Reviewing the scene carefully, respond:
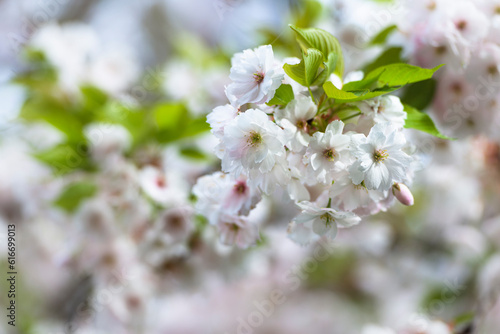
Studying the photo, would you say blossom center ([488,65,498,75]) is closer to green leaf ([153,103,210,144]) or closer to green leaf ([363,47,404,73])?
green leaf ([363,47,404,73])

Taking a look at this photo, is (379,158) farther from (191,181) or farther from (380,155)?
(191,181)

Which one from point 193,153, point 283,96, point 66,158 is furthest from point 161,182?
point 283,96

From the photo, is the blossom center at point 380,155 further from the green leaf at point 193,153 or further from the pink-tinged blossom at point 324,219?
the green leaf at point 193,153

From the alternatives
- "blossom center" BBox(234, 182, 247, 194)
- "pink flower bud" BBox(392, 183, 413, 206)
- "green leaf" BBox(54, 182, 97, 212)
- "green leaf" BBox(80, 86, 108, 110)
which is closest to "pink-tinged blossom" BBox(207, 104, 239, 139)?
→ "blossom center" BBox(234, 182, 247, 194)

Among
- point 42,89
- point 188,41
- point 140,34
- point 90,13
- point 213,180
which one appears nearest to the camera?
point 213,180

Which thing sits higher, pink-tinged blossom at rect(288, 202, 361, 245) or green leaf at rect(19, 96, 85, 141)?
pink-tinged blossom at rect(288, 202, 361, 245)

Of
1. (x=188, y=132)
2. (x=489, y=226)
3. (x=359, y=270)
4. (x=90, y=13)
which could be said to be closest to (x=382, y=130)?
(x=188, y=132)

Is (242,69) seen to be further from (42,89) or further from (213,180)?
(42,89)

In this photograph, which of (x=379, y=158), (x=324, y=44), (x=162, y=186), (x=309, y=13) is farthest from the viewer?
(x=309, y=13)
